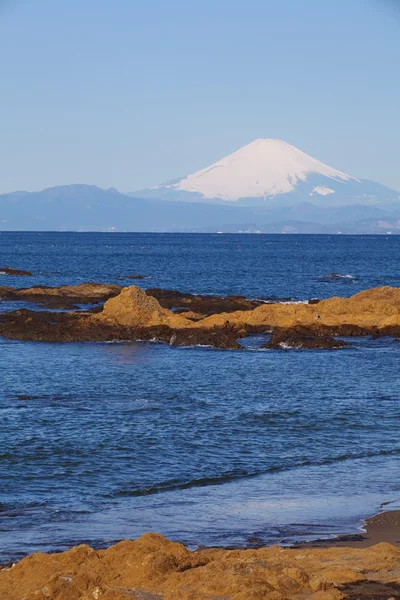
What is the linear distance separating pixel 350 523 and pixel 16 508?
6.05 metres

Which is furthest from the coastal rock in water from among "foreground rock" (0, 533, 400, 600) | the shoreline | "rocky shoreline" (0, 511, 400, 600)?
"foreground rock" (0, 533, 400, 600)

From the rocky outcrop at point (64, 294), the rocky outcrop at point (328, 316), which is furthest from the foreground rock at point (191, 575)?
the rocky outcrop at point (64, 294)

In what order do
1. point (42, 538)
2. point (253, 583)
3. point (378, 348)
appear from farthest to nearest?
1. point (378, 348)
2. point (42, 538)
3. point (253, 583)

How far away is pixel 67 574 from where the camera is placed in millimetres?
11180

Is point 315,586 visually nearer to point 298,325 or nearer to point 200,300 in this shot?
point 298,325

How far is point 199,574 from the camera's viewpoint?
11.2m

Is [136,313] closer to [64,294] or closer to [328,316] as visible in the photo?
[328,316]

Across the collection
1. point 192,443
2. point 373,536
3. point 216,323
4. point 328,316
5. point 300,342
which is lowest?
point 192,443

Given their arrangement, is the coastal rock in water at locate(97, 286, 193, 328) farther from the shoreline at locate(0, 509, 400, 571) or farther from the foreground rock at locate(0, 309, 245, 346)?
the shoreline at locate(0, 509, 400, 571)

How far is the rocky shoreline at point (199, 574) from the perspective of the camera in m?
10.6

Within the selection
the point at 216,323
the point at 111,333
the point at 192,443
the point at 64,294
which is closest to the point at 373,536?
the point at 192,443

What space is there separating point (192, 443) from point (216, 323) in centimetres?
2404

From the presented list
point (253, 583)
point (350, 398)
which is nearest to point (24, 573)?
point (253, 583)

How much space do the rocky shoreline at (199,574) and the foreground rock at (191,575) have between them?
0.04 feet
